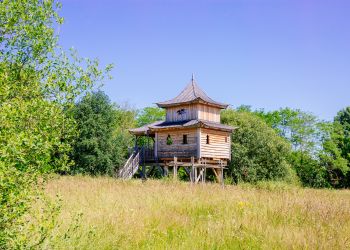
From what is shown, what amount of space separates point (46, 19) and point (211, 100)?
88.0 feet

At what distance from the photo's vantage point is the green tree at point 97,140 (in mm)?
34438

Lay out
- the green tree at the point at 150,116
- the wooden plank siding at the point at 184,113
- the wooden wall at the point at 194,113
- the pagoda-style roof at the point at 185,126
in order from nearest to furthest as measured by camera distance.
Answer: the pagoda-style roof at the point at 185,126
the wooden wall at the point at 194,113
the wooden plank siding at the point at 184,113
the green tree at the point at 150,116

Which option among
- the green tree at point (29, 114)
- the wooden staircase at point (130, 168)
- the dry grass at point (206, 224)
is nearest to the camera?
the green tree at point (29, 114)

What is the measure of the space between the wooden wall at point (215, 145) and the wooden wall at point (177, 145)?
69cm

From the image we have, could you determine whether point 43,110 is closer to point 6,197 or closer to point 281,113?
point 6,197

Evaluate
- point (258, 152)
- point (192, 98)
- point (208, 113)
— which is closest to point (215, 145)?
point (208, 113)

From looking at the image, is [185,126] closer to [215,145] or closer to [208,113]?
[208,113]

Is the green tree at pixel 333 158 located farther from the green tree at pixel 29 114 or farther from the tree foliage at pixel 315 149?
the green tree at pixel 29 114

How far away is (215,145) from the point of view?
31.0 metres

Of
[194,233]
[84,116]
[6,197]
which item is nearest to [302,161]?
[84,116]

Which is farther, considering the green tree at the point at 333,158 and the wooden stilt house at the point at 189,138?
the green tree at the point at 333,158

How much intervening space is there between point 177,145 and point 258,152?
12344 mm

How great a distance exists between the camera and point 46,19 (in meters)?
5.55

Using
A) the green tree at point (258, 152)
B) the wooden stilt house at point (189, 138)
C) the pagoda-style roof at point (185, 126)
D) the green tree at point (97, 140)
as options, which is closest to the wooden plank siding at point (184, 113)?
the wooden stilt house at point (189, 138)
